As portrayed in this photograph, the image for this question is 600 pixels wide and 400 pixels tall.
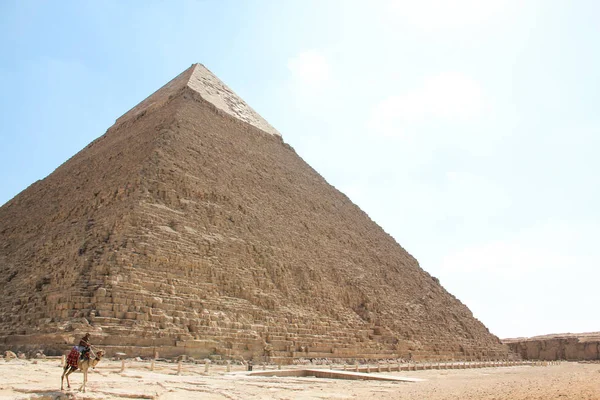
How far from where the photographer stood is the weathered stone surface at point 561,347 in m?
32.8

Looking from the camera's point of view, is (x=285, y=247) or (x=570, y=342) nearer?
(x=285, y=247)

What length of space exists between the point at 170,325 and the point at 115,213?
13.8 ft

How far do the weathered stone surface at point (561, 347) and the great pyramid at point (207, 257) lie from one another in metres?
10.6

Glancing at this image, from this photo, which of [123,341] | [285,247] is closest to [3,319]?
[123,341]

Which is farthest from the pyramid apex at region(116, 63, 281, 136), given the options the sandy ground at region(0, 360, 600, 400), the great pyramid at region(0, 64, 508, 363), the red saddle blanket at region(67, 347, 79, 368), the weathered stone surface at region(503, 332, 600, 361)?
the weathered stone surface at region(503, 332, 600, 361)

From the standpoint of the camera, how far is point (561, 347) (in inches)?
1337

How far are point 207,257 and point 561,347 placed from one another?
2768 cm

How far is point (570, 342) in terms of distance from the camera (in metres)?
33.7

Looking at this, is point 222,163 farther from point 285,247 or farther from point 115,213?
point 115,213

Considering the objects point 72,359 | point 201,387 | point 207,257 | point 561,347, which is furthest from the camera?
point 561,347

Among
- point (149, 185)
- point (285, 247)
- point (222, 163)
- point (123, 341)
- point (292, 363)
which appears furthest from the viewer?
point (222, 163)

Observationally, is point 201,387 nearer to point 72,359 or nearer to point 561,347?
point 72,359

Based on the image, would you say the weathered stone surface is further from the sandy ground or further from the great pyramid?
the sandy ground

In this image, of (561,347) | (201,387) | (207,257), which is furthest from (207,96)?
(561,347)
